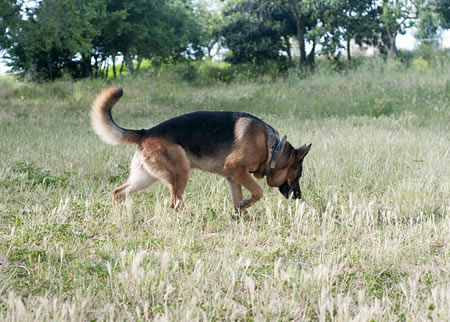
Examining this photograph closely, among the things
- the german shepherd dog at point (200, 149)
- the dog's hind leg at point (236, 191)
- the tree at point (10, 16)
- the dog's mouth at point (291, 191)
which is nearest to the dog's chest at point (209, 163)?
the german shepherd dog at point (200, 149)

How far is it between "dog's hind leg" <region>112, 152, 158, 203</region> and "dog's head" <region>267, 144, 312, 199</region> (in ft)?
4.31


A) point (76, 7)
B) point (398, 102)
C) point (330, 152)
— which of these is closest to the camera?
point (330, 152)

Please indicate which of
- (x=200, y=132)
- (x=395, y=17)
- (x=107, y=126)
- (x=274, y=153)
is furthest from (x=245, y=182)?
(x=395, y=17)

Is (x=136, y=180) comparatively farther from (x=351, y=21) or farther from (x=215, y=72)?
(x=215, y=72)

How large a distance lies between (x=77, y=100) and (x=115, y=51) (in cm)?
1225

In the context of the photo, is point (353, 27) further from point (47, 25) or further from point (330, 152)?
point (330, 152)

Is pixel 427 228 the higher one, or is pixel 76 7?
pixel 76 7

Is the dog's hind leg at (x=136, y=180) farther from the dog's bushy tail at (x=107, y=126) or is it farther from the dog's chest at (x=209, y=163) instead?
the dog's chest at (x=209, y=163)

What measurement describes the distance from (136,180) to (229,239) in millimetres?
1512

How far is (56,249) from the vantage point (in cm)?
361

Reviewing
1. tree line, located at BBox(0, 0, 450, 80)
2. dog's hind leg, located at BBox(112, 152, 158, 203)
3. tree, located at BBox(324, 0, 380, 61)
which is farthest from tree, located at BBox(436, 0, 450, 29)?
dog's hind leg, located at BBox(112, 152, 158, 203)

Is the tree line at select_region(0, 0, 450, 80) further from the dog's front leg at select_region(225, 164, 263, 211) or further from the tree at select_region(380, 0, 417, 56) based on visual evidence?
the dog's front leg at select_region(225, 164, 263, 211)

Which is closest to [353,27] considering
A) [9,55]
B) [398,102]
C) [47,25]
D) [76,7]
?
[398,102]

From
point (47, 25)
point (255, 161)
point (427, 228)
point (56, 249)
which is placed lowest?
point (427, 228)
